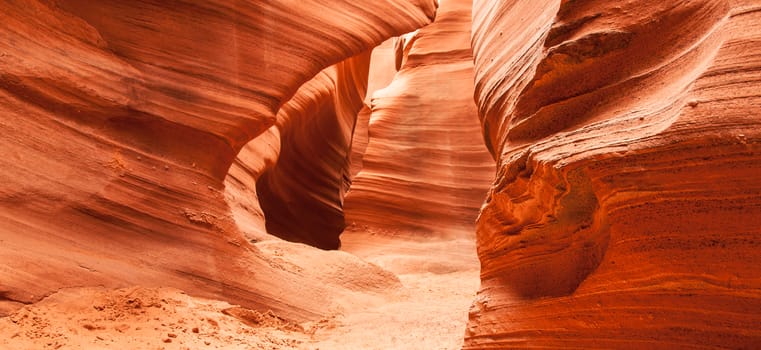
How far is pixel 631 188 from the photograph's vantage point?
2002 millimetres

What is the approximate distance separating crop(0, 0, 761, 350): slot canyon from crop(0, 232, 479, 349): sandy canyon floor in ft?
0.06

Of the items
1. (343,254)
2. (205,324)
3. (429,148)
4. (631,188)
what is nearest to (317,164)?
(429,148)

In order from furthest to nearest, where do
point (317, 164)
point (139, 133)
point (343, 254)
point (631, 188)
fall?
point (317, 164) → point (343, 254) → point (139, 133) → point (631, 188)

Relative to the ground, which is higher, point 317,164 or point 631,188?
point 317,164

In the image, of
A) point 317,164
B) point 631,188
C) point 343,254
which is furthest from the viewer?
point 317,164

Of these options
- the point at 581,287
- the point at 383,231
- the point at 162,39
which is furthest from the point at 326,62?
the point at 383,231

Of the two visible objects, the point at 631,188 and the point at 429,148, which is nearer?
the point at 631,188

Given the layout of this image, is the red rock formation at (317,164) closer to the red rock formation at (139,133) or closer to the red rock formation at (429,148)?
the red rock formation at (429,148)

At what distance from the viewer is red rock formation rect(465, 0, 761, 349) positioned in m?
1.77

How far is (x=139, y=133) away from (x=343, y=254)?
2.31 meters

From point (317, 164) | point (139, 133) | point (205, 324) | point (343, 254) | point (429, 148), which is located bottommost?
point (205, 324)

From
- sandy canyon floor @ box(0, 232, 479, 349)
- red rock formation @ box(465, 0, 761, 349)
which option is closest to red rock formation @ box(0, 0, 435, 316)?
sandy canyon floor @ box(0, 232, 479, 349)

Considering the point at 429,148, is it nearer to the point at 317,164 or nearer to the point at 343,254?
the point at 317,164

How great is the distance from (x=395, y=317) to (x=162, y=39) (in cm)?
266
